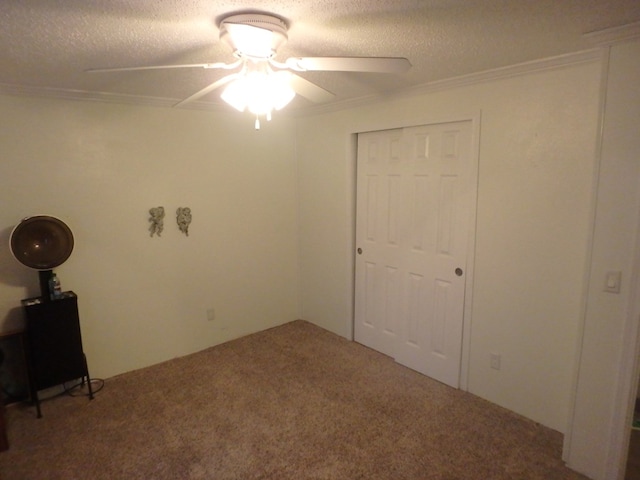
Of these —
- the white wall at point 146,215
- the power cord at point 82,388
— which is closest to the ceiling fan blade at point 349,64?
the white wall at point 146,215

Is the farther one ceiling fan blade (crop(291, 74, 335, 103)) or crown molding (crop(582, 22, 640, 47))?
ceiling fan blade (crop(291, 74, 335, 103))

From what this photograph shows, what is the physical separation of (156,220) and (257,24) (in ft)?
7.15

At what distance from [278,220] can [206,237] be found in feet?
2.68

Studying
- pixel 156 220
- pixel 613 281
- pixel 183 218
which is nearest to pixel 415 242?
pixel 613 281

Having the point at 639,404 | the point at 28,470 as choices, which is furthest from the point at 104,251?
the point at 639,404

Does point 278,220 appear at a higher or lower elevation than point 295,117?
lower

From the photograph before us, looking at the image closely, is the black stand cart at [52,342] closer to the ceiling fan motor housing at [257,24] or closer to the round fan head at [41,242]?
the round fan head at [41,242]

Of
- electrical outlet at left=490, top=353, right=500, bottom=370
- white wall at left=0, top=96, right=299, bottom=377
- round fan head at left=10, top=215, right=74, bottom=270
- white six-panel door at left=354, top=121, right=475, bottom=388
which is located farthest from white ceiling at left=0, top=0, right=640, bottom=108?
electrical outlet at left=490, top=353, right=500, bottom=370

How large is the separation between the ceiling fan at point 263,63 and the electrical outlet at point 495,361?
82.7 inches

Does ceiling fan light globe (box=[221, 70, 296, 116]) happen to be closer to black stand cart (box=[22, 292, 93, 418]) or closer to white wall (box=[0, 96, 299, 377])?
white wall (box=[0, 96, 299, 377])

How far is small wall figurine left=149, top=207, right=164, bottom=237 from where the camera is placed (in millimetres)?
3248

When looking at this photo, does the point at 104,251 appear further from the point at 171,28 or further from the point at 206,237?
the point at 171,28

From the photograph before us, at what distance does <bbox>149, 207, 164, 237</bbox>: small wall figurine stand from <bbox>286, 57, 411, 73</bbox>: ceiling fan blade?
2.13 meters

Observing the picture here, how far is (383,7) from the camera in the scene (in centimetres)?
147
